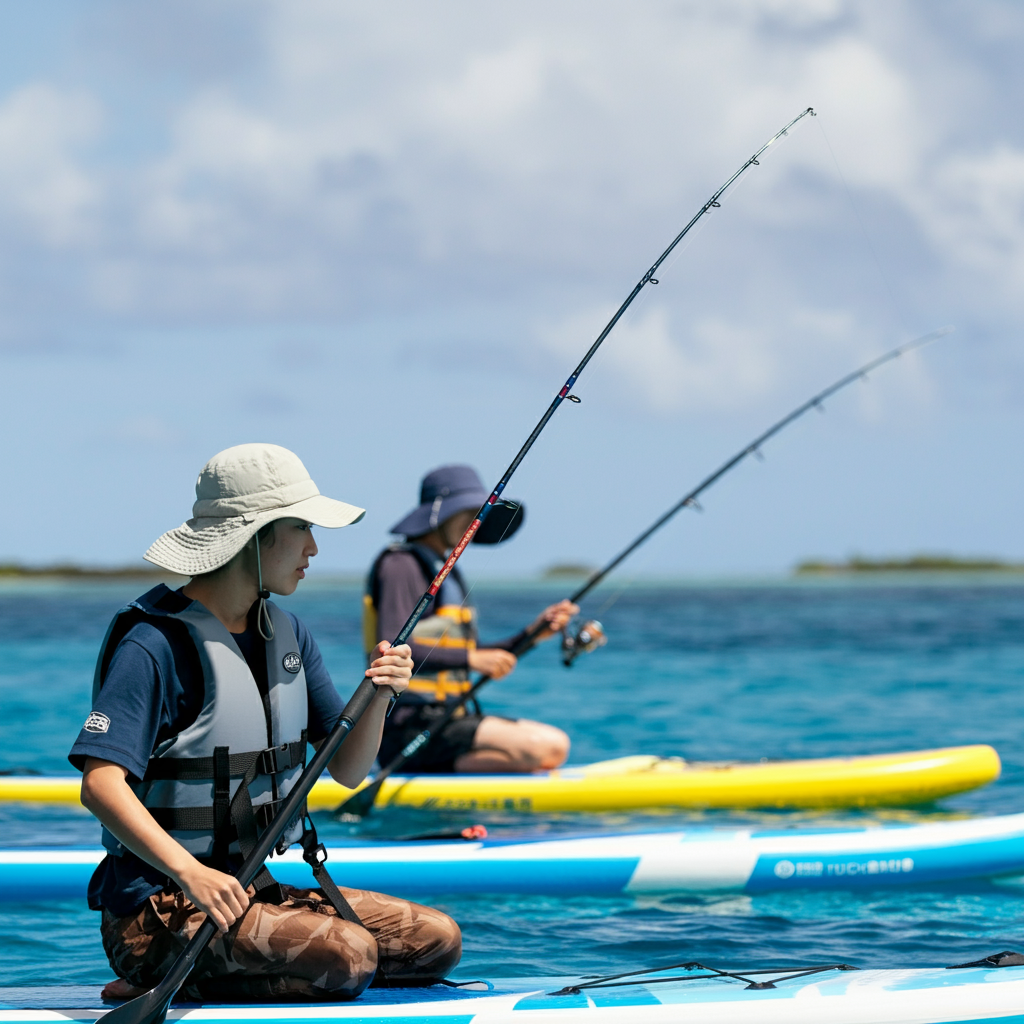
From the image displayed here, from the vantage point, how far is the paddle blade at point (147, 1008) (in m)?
2.62

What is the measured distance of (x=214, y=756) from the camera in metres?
2.77

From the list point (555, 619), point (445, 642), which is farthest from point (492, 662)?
point (555, 619)

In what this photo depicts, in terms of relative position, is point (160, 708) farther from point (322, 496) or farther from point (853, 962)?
point (853, 962)

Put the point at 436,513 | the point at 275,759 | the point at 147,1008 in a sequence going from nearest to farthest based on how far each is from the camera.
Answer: the point at 147,1008 → the point at 275,759 → the point at 436,513

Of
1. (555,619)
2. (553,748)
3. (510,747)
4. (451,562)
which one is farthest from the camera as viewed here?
(553,748)

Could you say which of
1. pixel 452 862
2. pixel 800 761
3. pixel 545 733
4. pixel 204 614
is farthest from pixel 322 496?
pixel 800 761

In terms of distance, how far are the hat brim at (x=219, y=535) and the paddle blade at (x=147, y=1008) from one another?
2.71ft

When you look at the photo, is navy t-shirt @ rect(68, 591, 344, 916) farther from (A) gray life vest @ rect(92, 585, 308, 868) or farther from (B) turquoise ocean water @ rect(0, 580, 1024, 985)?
(B) turquoise ocean water @ rect(0, 580, 1024, 985)

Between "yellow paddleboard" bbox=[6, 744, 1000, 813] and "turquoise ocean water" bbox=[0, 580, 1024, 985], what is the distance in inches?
4.0

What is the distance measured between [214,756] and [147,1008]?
19.8 inches

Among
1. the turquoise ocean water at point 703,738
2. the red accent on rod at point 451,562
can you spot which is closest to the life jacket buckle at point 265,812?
the red accent on rod at point 451,562

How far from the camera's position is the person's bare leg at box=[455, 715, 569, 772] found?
6734 millimetres

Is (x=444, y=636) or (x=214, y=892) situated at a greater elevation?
(x=444, y=636)

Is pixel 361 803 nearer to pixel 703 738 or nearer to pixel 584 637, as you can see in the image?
pixel 584 637
